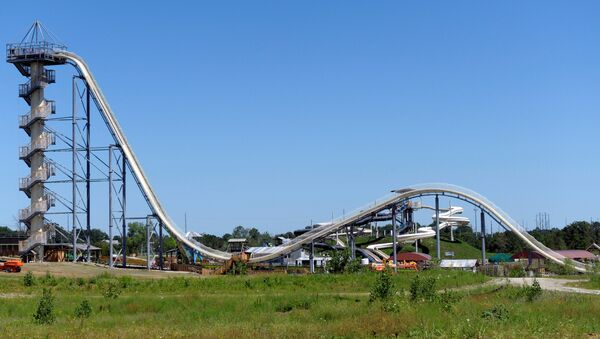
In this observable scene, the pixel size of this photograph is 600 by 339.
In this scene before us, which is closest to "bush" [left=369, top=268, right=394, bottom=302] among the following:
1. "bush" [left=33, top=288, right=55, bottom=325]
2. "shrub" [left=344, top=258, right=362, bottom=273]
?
"bush" [left=33, top=288, right=55, bottom=325]

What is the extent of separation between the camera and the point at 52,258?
6400 centimetres

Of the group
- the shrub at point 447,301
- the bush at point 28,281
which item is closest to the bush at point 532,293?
the shrub at point 447,301

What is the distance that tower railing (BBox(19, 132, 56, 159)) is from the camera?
61.7 metres

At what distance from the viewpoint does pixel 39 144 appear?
6166cm

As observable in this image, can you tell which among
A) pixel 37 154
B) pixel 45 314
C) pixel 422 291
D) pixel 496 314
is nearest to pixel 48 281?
pixel 45 314

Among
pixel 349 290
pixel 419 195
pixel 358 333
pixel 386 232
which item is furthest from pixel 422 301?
pixel 386 232

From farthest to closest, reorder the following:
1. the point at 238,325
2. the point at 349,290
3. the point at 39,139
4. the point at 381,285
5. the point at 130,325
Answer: the point at 39,139 → the point at 349,290 → the point at 381,285 → the point at 130,325 → the point at 238,325

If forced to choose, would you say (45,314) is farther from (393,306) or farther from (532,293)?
(532,293)

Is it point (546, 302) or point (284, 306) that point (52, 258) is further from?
point (546, 302)

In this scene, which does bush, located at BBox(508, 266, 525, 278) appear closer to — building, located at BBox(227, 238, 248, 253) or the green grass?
the green grass

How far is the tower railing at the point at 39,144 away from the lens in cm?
6169

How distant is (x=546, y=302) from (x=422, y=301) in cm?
440

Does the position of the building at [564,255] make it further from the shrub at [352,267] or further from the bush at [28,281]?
the bush at [28,281]

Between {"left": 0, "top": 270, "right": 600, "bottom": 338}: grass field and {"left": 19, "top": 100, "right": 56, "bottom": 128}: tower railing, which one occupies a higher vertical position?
{"left": 19, "top": 100, "right": 56, "bottom": 128}: tower railing
